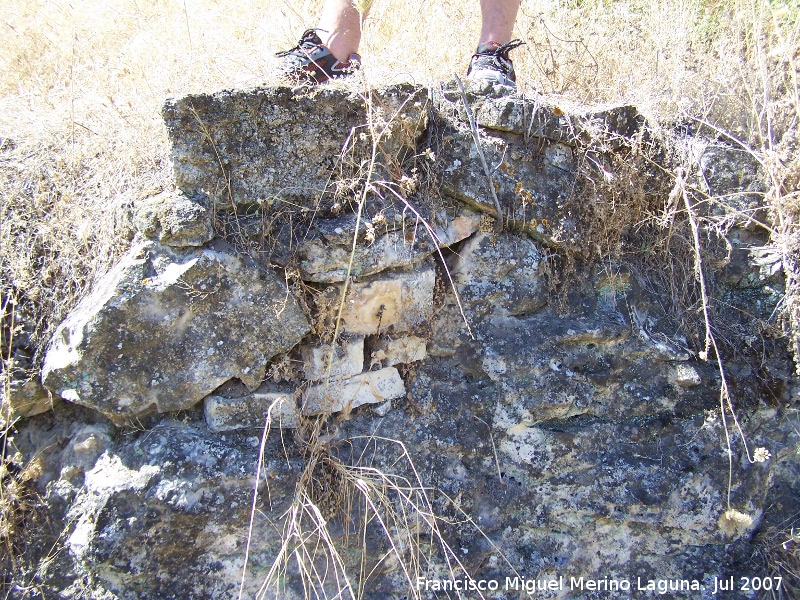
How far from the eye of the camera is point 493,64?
223 centimetres

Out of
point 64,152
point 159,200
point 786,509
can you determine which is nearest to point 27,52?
point 64,152

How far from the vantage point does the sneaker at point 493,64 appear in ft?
7.14

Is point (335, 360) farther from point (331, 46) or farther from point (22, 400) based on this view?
point (331, 46)

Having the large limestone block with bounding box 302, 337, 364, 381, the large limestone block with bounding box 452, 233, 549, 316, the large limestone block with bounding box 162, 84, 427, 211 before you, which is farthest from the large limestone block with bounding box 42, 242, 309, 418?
the large limestone block with bounding box 452, 233, 549, 316

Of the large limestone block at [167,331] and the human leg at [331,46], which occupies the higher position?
the human leg at [331,46]

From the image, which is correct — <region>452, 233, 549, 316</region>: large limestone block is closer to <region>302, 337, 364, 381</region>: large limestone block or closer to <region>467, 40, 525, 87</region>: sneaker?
<region>302, 337, 364, 381</region>: large limestone block

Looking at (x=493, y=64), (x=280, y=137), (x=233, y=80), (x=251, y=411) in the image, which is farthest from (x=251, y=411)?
(x=493, y=64)

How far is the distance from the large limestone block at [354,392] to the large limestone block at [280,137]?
2.03ft

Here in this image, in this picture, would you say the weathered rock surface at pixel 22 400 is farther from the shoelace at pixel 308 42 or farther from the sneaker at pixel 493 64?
the sneaker at pixel 493 64

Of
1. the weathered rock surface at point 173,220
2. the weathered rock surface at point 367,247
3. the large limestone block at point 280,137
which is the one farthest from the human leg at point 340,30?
the weathered rock surface at point 173,220

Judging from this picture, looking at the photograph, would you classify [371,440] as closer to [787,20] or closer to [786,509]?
[786,509]

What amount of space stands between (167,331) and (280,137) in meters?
0.72

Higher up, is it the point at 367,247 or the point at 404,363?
the point at 367,247

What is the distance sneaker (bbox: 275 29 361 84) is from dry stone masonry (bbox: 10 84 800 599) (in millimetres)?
260
